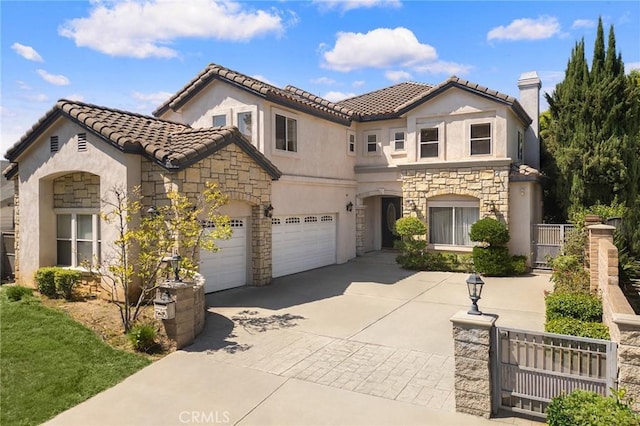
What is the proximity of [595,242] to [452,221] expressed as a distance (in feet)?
25.1

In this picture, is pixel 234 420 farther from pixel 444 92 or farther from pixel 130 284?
pixel 444 92

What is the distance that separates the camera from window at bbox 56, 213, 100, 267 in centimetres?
1270

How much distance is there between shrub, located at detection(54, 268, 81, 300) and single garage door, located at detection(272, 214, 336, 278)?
6320mm

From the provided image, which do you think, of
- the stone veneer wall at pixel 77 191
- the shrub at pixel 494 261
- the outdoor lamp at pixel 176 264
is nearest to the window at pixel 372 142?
the shrub at pixel 494 261

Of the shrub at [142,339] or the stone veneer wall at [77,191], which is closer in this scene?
the shrub at [142,339]

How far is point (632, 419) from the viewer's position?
15.4 feet

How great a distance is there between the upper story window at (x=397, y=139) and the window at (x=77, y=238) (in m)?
13.0

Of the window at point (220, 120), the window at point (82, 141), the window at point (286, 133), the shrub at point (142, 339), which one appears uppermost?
the window at point (220, 120)

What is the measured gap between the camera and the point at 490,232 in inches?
654

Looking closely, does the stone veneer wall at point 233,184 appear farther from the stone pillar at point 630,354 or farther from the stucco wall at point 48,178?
the stone pillar at point 630,354

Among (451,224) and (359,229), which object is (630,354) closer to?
(451,224)

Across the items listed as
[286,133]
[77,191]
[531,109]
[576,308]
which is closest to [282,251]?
[286,133]

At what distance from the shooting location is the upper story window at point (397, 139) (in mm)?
20297

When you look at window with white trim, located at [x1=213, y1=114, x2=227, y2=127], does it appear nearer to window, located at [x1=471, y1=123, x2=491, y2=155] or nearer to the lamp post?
the lamp post
